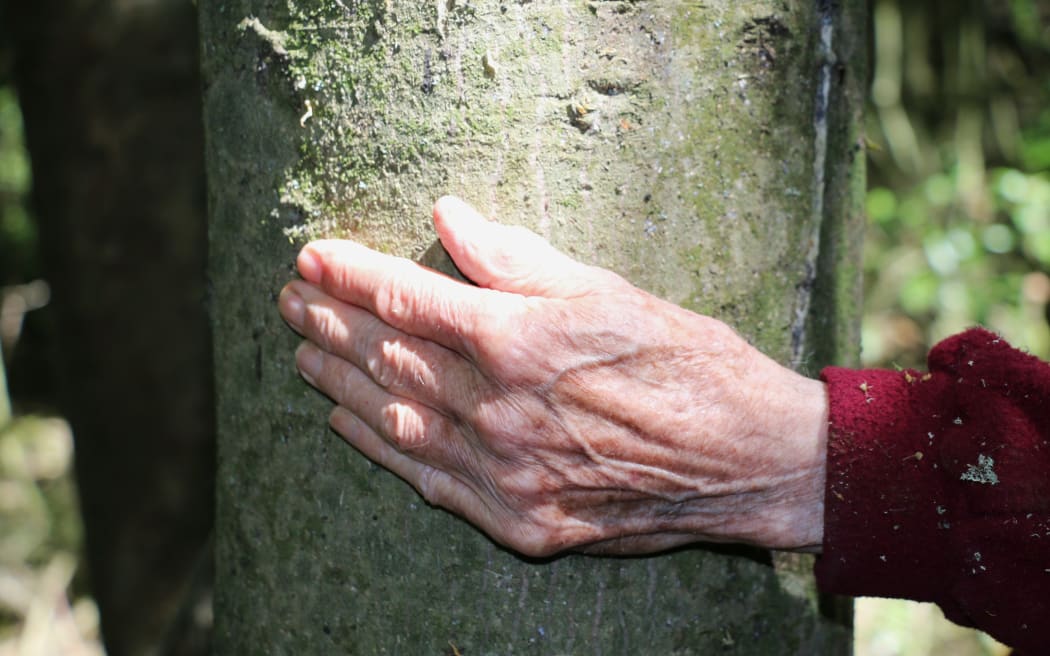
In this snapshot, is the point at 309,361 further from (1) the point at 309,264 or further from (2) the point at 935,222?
(2) the point at 935,222

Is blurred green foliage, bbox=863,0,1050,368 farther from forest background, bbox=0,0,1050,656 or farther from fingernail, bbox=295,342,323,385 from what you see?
fingernail, bbox=295,342,323,385

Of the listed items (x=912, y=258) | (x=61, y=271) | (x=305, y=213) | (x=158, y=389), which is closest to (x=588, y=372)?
A: (x=305, y=213)

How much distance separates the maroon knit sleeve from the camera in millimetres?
1001

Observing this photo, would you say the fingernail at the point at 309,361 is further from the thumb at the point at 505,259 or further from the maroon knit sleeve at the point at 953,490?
the maroon knit sleeve at the point at 953,490

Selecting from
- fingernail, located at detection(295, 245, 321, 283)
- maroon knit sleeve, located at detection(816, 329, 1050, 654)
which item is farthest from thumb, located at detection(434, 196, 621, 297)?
maroon knit sleeve, located at detection(816, 329, 1050, 654)

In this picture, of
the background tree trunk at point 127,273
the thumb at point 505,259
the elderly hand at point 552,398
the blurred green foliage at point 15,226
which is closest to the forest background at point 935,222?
the background tree trunk at point 127,273

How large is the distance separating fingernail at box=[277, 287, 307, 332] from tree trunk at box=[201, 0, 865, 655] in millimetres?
34

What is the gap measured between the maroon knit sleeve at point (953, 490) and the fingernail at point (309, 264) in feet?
2.21

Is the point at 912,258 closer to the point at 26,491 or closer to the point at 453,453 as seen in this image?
the point at 453,453

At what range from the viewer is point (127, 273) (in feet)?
10.6

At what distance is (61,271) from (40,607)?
112 inches

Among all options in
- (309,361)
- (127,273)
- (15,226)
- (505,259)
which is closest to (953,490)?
(505,259)

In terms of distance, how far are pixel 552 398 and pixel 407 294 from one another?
21cm

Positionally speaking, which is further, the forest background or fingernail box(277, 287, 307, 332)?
the forest background
